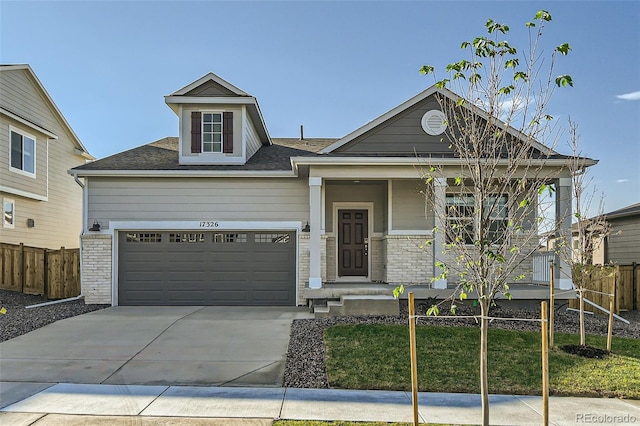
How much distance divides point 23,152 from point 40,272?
5.01 meters

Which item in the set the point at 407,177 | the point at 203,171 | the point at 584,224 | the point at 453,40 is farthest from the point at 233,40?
the point at 584,224

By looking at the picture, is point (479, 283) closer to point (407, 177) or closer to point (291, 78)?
point (407, 177)

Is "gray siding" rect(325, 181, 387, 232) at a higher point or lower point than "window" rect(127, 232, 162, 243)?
higher

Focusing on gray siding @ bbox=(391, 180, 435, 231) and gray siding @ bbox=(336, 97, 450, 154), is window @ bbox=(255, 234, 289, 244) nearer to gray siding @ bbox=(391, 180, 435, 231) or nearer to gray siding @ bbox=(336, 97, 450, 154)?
gray siding @ bbox=(336, 97, 450, 154)

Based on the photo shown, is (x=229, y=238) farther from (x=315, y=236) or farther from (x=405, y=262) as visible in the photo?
(x=405, y=262)

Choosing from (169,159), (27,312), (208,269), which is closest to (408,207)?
(208,269)

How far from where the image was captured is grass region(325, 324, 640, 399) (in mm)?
6211

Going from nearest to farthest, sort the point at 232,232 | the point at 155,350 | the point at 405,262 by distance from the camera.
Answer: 1. the point at 155,350
2. the point at 405,262
3. the point at 232,232

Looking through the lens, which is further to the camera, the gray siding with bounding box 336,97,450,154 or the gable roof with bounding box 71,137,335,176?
the gable roof with bounding box 71,137,335,176

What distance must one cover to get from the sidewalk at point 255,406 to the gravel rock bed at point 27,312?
3.82 meters

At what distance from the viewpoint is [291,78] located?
13.0 metres

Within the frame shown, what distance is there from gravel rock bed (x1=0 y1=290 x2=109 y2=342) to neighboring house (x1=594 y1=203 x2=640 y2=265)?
55.9ft

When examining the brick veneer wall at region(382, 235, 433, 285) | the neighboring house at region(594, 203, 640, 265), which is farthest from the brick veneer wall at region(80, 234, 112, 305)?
the neighboring house at region(594, 203, 640, 265)

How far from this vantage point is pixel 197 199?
1298 centimetres
